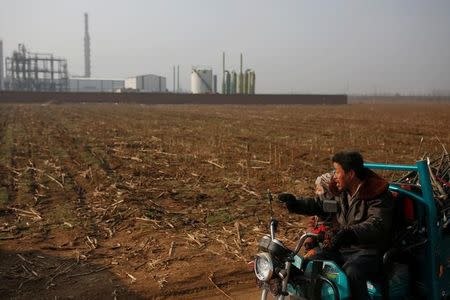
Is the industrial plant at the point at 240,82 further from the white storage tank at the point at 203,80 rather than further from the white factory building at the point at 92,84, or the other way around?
the white factory building at the point at 92,84

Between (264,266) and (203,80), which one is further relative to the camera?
(203,80)

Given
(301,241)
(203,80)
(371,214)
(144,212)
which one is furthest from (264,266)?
(203,80)

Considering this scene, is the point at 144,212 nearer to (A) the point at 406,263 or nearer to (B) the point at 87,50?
(A) the point at 406,263

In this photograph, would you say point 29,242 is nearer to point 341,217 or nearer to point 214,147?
point 341,217

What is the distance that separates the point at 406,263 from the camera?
3.99 meters

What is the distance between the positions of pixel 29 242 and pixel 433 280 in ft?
16.4

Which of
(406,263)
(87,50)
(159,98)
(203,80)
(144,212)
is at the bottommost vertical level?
(144,212)

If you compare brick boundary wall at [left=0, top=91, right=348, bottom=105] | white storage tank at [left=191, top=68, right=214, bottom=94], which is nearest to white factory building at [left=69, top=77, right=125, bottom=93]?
white storage tank at [left=191, top=68, right=214, bottom=94]

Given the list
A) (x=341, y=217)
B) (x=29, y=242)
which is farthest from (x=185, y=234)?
(x=341, y=217)

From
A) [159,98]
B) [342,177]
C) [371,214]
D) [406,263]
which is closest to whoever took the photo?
[371,214]

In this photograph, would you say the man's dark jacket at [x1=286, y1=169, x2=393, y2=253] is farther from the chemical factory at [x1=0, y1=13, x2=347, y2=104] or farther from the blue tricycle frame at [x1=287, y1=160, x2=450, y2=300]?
the chemical factory at [x1=0, y1=13, x2=347, y2=104]

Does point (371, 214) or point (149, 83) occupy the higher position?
point (149, 83)

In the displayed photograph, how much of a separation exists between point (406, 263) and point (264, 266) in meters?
1.40

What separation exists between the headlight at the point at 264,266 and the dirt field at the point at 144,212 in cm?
183
